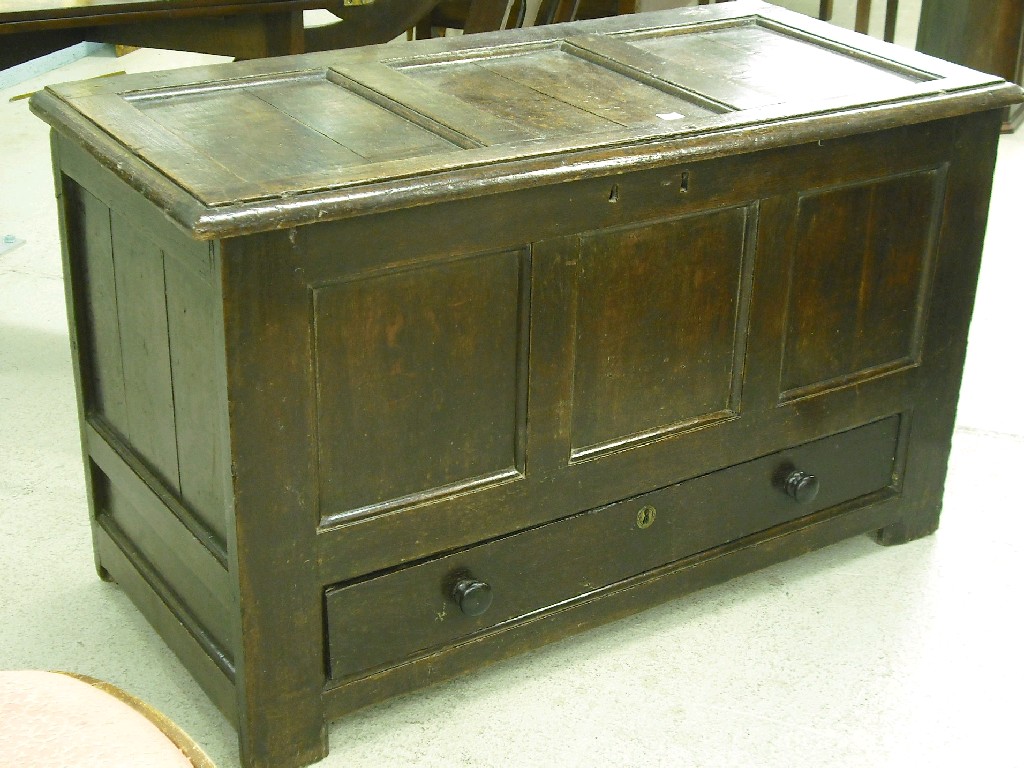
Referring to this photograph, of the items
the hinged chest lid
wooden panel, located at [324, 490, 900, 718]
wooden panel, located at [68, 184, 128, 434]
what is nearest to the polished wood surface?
the hinged chest lid

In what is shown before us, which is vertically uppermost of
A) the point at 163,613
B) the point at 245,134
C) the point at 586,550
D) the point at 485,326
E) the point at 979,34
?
the point at 245,134

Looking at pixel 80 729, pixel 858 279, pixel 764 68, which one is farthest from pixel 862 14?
pixel 80 729

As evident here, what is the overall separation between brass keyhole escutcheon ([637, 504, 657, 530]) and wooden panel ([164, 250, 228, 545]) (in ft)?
2.32

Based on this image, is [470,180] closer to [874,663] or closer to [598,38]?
[598,38]

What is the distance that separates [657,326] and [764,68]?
1.88 ft

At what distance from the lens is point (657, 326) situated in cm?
223

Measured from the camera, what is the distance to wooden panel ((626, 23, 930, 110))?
92.2 inches

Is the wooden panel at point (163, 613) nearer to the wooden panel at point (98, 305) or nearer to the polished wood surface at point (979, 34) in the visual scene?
the wooden panel at point (98, 305)

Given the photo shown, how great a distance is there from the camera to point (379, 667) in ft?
7.11

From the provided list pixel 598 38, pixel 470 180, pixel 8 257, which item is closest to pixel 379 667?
pixel 470 180

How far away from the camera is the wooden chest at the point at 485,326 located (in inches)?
76.0

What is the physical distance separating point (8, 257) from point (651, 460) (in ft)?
7.75

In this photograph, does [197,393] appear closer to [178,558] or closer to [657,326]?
[178,558]

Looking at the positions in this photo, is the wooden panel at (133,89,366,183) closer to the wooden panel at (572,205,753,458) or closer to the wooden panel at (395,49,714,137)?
the wooden panel at (395,49,714,137)
